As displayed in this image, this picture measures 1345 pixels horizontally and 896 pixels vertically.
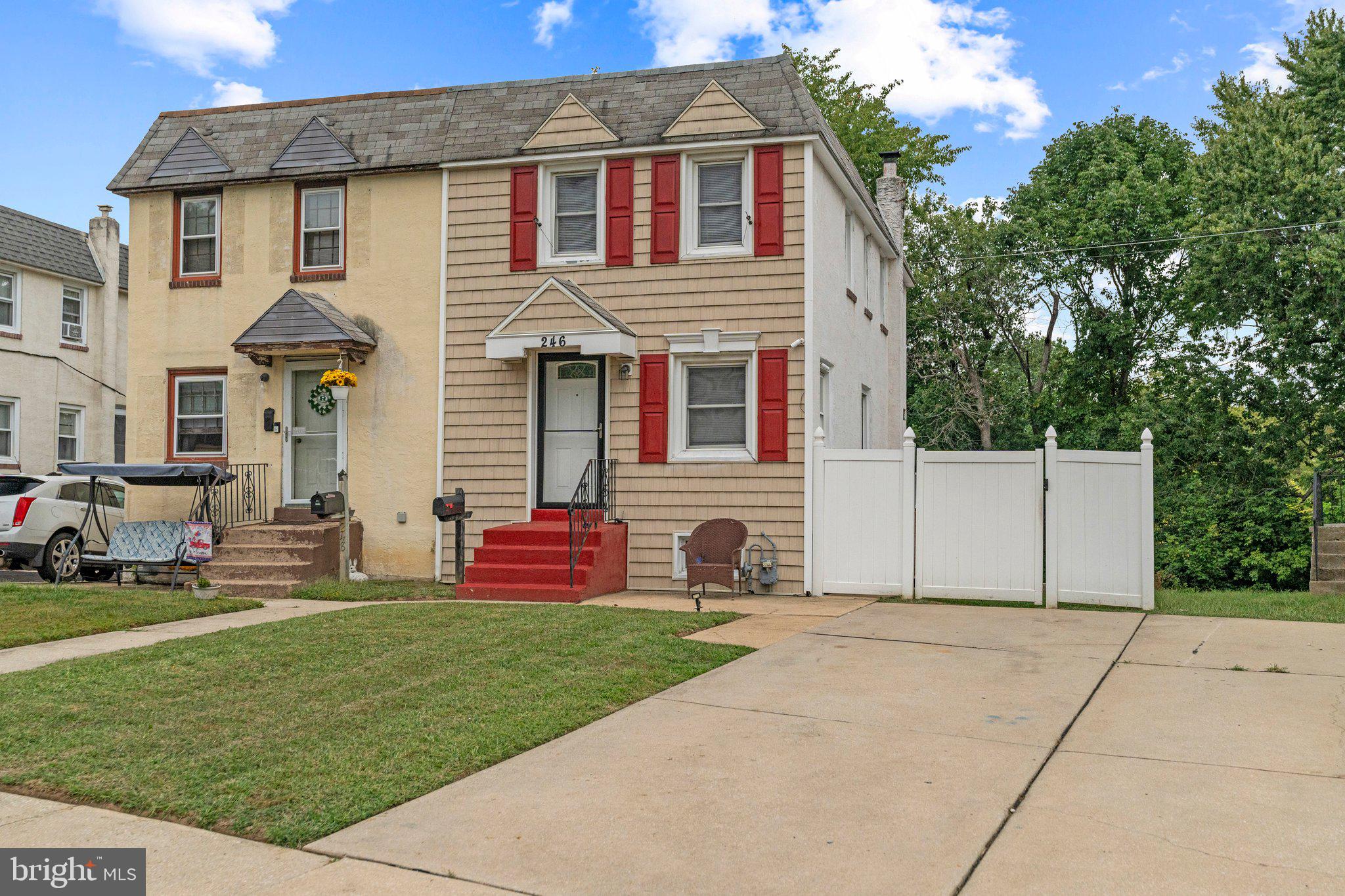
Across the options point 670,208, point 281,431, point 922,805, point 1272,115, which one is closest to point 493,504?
point 281,431

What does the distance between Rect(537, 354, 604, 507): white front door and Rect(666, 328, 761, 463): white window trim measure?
1.08 m

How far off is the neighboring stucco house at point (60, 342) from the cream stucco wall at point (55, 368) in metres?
0.02

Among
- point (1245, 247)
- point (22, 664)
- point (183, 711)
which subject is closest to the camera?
point (183, 711)

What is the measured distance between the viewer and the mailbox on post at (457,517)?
13.3 metres

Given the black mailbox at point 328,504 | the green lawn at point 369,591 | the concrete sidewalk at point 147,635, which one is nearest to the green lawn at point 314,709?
the concrete sidewalk at point 147,635

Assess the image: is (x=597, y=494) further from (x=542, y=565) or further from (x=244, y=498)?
(x=244, y=498)

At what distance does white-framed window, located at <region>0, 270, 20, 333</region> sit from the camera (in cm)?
2380

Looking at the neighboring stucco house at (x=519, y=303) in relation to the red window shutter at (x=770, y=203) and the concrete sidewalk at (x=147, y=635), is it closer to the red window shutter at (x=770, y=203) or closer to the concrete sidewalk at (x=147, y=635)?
the red window shutter at (x=770, y=203)

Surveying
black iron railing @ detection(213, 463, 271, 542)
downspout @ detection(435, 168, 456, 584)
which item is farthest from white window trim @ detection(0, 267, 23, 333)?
downspout @ detection(435, 168, 456, 584)

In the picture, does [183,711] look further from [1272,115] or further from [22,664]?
[1272,115]

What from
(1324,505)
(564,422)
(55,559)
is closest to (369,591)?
(564,422)

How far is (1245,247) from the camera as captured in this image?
892 inches

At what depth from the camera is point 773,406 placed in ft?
43.7

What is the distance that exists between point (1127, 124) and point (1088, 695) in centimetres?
3075
